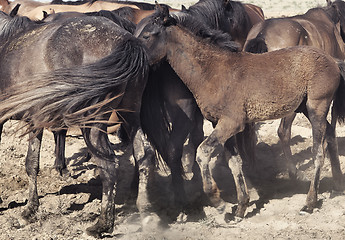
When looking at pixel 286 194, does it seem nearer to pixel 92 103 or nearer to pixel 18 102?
pixel 92 103

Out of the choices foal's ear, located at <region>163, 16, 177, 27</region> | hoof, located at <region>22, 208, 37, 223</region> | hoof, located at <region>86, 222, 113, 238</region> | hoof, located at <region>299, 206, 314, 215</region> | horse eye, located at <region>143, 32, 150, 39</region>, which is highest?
foal's ear, located at <region>163, 16, 177, 27</region>

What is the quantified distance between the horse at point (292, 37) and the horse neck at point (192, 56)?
1516mm

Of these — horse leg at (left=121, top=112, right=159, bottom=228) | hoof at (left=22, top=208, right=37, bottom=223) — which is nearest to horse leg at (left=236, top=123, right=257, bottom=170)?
horse leg at (left=121, top=112, right=159, bottom=228)

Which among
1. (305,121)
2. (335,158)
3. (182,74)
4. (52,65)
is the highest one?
(52,65)

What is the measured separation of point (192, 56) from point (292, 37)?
234cm

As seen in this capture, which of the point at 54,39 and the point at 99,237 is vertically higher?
the point at 54,39

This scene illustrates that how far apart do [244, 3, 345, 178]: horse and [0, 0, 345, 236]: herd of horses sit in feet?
2.83

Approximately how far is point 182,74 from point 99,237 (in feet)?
5.45

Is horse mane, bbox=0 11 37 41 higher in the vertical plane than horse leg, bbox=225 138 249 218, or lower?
higher

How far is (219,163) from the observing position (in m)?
6.32

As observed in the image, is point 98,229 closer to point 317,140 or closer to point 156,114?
point 156,114

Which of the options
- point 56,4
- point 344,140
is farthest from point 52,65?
point 56,4

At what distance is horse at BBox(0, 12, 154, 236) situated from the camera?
4.03 m

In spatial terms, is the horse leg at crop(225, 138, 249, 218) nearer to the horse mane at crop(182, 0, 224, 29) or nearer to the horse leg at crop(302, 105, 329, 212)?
the horse leg at crop(302, 105, 329, 212)
